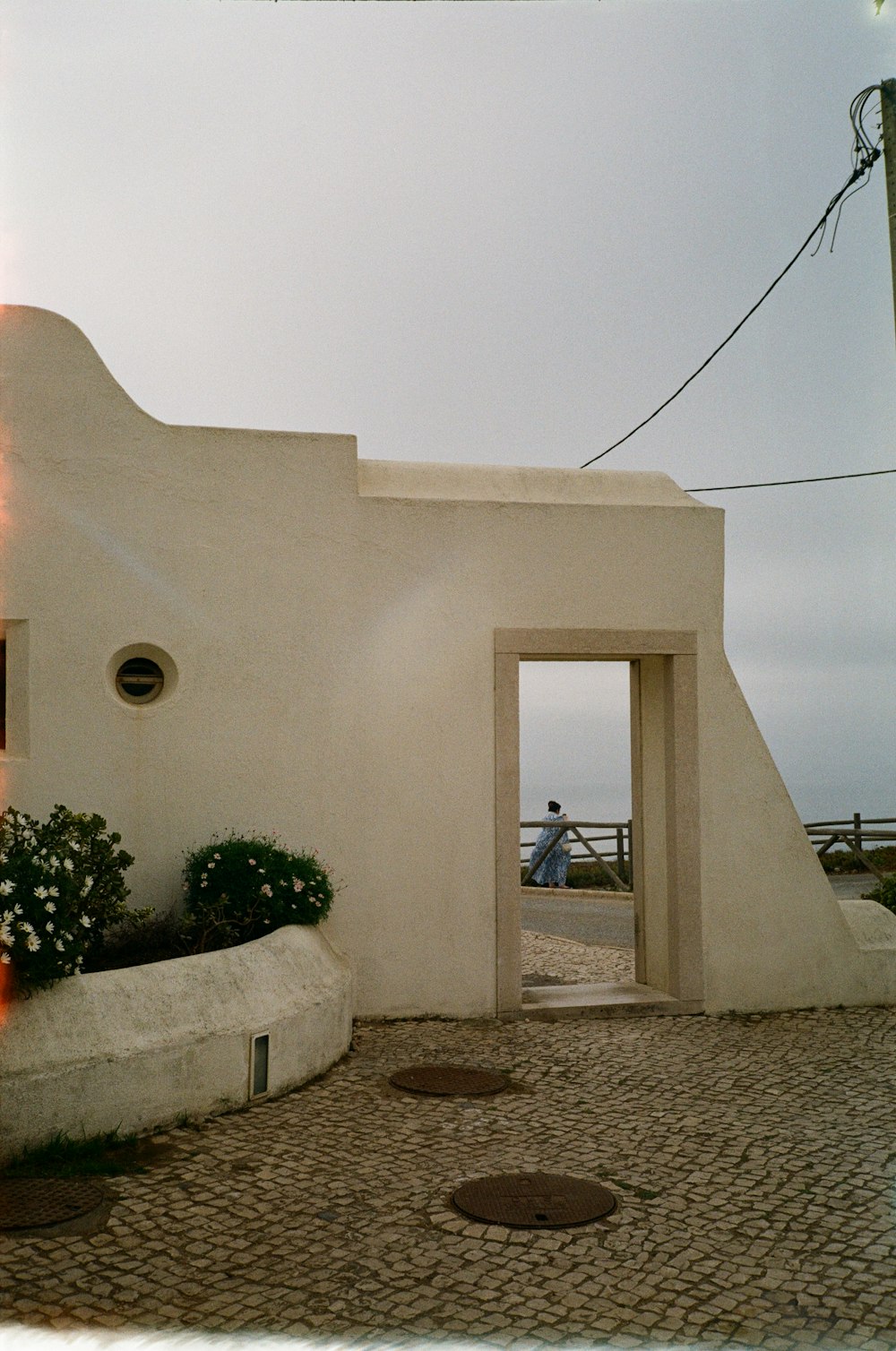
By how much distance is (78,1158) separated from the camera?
17.2 feet

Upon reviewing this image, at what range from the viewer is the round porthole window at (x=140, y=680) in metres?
7.93

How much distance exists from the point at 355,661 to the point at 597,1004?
9.89 ft

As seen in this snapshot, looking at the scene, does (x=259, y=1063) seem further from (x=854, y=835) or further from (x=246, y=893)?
(x=854, y=835)

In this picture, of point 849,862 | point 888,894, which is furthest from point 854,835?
point 888,894

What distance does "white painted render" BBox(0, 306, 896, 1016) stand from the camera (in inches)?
303

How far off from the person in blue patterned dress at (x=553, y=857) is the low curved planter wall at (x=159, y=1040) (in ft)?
32.9

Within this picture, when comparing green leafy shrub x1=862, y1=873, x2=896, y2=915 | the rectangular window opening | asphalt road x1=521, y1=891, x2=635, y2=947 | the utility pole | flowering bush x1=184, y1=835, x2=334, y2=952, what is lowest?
asphalt road x1=521, y1=891, x2=635, y2=947

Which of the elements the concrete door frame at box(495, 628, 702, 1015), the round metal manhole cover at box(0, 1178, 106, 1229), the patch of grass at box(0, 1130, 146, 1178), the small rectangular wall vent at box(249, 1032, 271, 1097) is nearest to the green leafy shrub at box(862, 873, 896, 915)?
the concrete door frame at box(495, 628, 702, 1015)

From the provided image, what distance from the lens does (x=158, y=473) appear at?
7.92 metres

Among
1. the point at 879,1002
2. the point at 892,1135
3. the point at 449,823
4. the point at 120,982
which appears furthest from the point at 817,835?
the point at 120,982

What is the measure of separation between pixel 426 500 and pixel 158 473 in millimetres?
1872

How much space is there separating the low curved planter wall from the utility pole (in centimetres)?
572

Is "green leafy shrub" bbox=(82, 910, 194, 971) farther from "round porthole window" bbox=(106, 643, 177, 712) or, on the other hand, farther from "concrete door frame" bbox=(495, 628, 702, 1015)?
"concrete door frame" bbox=(495, 628, 702, 1015)

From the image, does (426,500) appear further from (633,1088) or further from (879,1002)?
(879,1002)
